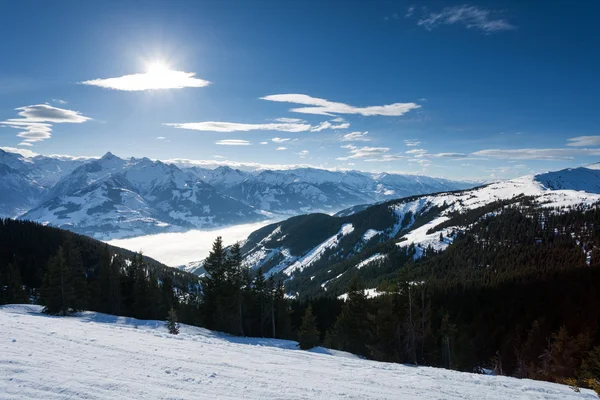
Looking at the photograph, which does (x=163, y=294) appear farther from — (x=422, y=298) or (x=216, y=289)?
(x=422, y=298)

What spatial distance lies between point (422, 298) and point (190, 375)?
27.3 meters

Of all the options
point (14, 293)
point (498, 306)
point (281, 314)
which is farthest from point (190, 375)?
point (498, 306)

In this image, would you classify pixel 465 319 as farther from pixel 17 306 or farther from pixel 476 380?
pixel 17 306

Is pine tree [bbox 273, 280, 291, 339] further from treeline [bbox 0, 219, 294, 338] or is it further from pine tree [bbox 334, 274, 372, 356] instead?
pine tree [bbox 334, 274, 372, 356]

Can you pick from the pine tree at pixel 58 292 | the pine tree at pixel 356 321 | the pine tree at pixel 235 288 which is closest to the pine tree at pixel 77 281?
the pine tree at pixel 58 292

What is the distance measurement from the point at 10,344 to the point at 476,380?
→ 77.3 ft

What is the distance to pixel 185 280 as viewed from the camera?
16875 cm

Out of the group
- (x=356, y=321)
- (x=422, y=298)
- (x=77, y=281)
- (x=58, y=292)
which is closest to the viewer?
(x=422, y=298)

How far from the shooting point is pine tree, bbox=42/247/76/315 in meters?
36.0

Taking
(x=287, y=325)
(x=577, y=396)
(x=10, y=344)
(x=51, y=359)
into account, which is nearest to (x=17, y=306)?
(x=10, y=344)

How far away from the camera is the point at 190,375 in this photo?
13461mm

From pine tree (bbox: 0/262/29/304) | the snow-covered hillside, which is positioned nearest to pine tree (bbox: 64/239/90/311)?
the snow-covered hillside

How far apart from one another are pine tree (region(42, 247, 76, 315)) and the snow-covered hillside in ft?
66.2

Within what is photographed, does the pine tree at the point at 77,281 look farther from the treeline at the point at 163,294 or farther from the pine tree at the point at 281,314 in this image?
the pine tree at the point at 281,314
